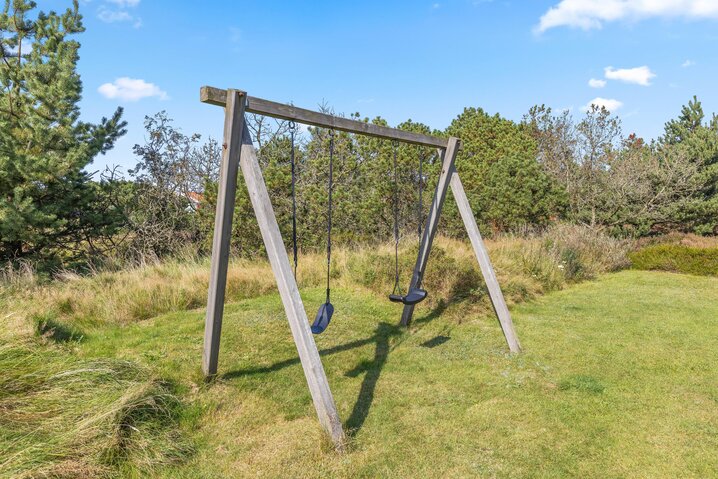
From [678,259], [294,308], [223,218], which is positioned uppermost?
[223,218]

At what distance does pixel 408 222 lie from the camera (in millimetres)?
13938

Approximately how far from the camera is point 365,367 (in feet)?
15.0

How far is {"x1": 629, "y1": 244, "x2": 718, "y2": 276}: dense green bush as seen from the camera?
10.1 m

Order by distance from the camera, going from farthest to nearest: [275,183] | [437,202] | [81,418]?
[275,183]
[437,202]
[81,418]

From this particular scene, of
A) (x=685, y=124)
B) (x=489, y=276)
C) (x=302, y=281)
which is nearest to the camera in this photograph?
(x=489, y=276)

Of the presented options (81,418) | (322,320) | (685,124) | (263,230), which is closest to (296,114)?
(263,230)

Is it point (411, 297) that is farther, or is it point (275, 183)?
point (275, 183)

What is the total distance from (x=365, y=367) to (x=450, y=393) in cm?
100

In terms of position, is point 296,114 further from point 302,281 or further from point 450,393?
point 302,281

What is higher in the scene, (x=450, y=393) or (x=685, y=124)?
(x=685, y=124)

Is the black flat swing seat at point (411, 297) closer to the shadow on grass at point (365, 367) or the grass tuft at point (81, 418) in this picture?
the shadow on grass at point (365, 367)

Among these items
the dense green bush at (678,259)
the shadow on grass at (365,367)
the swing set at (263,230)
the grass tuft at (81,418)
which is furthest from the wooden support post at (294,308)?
the dense green bush at (678,259)

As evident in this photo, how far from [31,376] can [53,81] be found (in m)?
8.06

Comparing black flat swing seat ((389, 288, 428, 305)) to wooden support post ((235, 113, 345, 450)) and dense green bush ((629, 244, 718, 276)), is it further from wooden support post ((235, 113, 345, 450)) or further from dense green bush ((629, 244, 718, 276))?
dense green bush ((629, 244, 718, 276))
